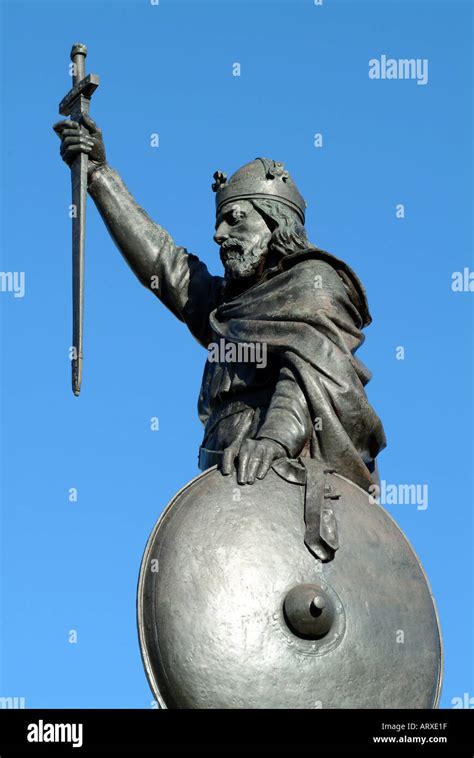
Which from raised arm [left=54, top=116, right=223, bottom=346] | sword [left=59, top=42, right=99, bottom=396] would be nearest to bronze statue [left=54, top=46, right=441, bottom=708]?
sword [left=59, top=42, right=99, bottom=396]

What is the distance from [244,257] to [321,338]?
119 centimetres

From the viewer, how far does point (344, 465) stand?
13.9 m

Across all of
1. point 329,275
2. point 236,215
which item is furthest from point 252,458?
point 236,215

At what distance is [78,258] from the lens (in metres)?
14.4

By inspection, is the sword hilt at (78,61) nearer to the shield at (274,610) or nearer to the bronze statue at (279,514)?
the bronze statue at (279,514)

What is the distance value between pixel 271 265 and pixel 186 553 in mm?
3203

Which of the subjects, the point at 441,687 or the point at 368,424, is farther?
the point at 368,424

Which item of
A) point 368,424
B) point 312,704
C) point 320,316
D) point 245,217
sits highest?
point 245,217

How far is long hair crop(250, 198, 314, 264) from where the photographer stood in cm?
1473

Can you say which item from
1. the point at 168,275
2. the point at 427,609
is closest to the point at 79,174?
the point at 168,275

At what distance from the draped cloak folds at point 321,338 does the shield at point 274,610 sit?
0.67m

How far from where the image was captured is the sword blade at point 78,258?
14086mm

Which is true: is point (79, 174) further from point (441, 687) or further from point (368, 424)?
point (441, 687)

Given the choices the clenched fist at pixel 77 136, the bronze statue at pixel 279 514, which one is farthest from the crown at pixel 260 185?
the clenched fist at pixel 77 136
